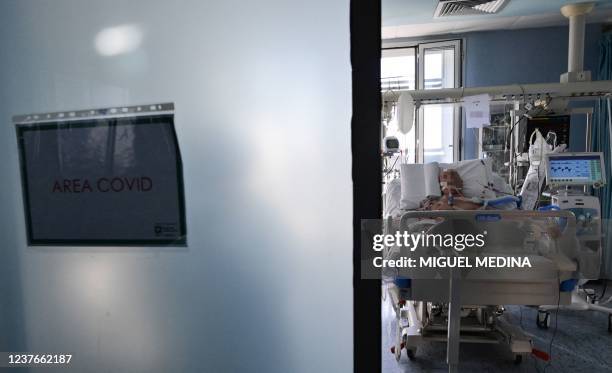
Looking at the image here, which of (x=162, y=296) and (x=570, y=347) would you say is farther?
(x=570, y=347)

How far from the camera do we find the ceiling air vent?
3.34 meters

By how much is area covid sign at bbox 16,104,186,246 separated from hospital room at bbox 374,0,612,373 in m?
0.39

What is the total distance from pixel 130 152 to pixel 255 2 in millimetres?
334

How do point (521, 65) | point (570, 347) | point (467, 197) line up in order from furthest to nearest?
1. point (521, 65)
2. point (467, 197)
3. point (570, 347)

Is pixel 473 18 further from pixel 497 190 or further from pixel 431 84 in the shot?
pixel 497 190

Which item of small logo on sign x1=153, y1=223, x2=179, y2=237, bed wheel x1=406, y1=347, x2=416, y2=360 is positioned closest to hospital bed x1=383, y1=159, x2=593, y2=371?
bed wheel x1=406, y1=347, x2=416, y2=360

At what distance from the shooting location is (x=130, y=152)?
646 millimetres

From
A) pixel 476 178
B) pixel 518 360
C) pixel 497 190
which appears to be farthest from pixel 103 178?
pixel 497 190

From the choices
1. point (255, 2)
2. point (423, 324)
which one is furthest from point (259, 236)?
point (423, 324)

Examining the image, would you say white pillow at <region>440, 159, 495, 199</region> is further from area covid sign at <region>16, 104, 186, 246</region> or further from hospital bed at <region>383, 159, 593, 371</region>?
area covid sign at <region>16, 104, 186, 246</region>

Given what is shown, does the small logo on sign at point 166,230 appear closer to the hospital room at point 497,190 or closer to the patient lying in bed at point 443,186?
the hospital room at point 497,190

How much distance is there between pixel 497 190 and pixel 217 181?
3.20m

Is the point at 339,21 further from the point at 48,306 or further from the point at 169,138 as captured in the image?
the point at 48,306

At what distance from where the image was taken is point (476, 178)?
10.5 ft
